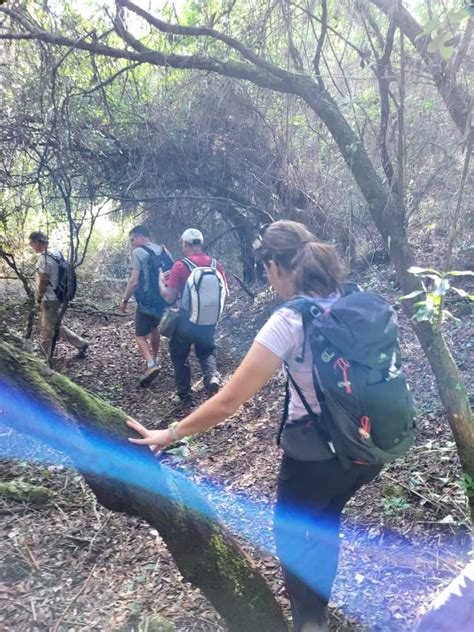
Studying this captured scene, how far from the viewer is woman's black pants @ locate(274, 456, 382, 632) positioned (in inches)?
82.0

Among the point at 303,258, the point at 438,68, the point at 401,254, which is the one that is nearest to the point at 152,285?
the point at 401,254

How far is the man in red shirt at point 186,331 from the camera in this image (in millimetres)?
5762

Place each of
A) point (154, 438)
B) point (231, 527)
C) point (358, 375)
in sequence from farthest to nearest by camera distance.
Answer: point (231, 527) < point (154, 438) < point (358, 375)

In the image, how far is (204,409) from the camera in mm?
1849

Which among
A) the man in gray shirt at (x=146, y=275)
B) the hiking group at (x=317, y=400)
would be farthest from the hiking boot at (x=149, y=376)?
the hiking group at (x=317, y=400)

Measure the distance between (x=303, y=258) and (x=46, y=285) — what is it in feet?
16.9

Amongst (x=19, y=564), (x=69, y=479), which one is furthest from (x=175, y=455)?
(x=19, y=564)

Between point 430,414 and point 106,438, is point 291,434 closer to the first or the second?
point 106,438

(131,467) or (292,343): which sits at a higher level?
(292,343)

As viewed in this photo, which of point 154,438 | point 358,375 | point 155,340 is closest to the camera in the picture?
point 358,375

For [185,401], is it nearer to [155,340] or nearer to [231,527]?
[155,340]

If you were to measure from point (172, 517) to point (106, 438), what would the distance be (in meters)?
0.42

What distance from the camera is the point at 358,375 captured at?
1851 mm

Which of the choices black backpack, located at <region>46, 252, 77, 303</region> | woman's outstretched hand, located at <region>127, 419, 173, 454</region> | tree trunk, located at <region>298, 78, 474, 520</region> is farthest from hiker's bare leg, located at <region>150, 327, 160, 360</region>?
woman's outstretched hand, located at <region>127, 419, 173, 454</region>
